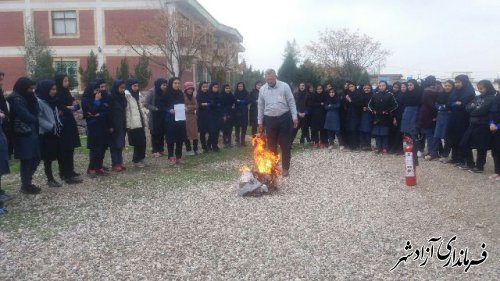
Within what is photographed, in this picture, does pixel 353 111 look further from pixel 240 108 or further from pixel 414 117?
pixel 240 108

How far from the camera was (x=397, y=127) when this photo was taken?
12594mm

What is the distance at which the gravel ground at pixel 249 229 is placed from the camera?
4879 mm

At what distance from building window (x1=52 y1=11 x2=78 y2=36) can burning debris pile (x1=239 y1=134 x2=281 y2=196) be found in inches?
1039

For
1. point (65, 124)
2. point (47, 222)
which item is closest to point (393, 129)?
point (65, 124)

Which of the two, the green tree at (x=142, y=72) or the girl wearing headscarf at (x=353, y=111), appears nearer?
the girl wearing headscarf at (x=353, y=111)

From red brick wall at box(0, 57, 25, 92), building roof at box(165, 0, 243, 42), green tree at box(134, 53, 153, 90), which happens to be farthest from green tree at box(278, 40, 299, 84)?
red brick wall at box(0, 57, 25, 92)

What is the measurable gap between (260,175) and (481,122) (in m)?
4.81

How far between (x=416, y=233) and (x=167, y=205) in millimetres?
3702

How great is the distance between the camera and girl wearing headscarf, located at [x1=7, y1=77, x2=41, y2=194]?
7762 millimetres

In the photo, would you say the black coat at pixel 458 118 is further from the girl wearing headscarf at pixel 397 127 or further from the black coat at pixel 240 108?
the black coat at pixel 240 108

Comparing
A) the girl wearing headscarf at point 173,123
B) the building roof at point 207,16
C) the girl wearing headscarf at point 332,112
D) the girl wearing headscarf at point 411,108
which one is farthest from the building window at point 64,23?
the girl wearing headscarf at point 411,108

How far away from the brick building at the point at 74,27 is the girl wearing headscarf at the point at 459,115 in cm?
2133

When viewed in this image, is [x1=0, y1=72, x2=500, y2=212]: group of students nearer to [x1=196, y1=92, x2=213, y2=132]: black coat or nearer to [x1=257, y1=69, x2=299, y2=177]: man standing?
[x1=196, y1=92, x2=213, y2=132]: black coat

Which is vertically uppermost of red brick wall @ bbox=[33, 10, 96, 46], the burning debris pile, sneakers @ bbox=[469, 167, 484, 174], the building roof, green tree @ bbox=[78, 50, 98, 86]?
the building roof
